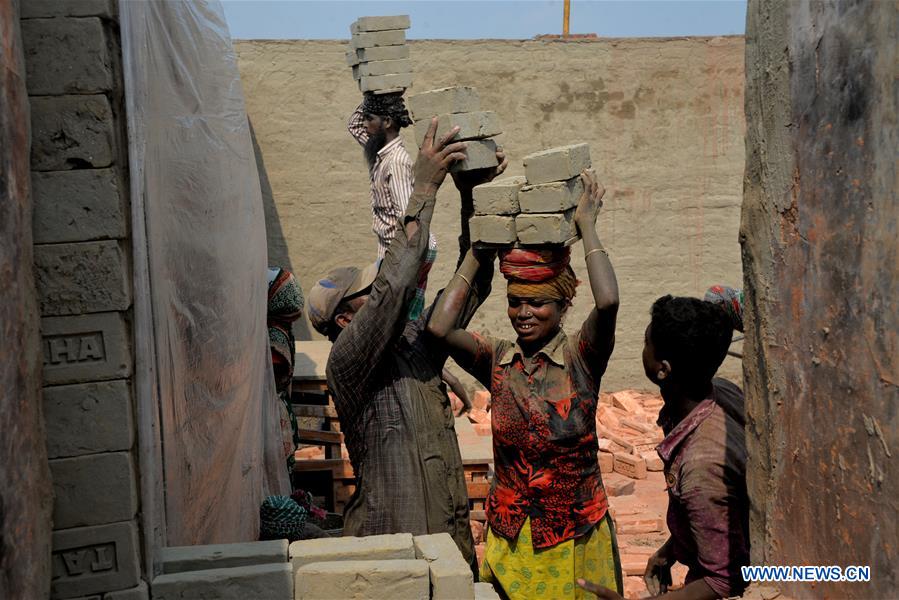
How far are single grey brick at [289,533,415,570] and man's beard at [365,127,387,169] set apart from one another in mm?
4645

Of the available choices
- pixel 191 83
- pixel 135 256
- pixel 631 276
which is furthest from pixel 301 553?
pixel 631 276

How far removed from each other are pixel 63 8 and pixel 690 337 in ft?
7.47

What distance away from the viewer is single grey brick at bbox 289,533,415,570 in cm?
301

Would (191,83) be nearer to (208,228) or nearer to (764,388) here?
(208,228)

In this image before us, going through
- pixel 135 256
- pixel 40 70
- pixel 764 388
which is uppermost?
pixel 40 70

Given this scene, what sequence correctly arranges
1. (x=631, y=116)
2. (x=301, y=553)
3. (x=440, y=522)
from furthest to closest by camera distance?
(x=631, y=116) < (x=440, y=522) < (x=301, y=553)

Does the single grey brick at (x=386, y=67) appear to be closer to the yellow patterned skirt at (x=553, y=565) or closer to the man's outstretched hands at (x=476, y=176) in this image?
the man's outstretched hands at (x=476, y=176)

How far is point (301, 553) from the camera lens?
3.03m

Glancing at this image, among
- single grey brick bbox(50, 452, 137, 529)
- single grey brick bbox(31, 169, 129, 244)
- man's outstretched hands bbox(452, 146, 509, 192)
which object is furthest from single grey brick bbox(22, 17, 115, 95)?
man's outstretched hands bbox(452, 146, 509, 192)

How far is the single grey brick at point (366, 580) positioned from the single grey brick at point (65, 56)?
168cm

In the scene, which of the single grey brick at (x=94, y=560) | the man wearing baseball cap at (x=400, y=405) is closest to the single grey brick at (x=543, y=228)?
the man wearing baseball cap at (x=400, y=405)

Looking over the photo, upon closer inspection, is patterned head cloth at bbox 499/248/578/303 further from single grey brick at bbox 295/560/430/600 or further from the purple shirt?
single grey brick at bbox 295/560/430/600

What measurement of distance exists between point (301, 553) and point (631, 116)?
8366mm

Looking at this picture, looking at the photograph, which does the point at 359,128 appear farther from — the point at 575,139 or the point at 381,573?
the point at 381,573
